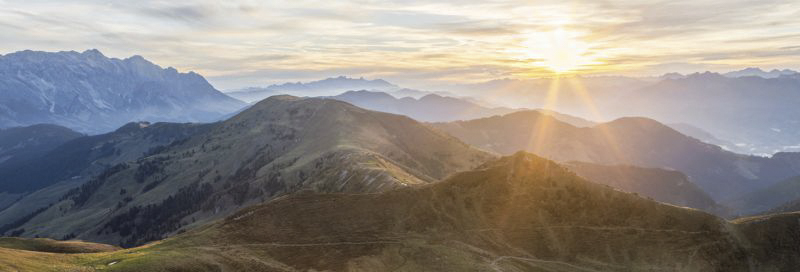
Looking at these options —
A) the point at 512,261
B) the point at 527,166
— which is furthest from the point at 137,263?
the point at 527,166

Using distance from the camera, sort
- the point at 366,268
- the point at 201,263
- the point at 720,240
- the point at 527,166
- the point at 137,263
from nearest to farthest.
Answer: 1. the point at 137,263
2. the point at 201,263
3. the point at 366,268
4. the point at 720,240
5. the point at 527,166

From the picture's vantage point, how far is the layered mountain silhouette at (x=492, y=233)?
429 ft

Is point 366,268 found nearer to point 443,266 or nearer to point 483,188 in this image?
point 443,266

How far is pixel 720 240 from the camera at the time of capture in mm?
147125

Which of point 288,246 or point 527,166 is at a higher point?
point 527,166

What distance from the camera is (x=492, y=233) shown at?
15475 centimetres

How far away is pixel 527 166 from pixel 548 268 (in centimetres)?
5074

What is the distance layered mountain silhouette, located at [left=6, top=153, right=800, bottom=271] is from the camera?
131m

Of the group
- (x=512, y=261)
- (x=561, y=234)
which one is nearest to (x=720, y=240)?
(x=561, y=234)

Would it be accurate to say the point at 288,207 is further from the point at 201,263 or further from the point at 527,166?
the point at 527,166

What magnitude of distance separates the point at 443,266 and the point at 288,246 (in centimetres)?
4413

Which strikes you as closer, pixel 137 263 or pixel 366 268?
pixel 137 263

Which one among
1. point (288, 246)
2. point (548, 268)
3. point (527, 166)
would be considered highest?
point (527, 166)

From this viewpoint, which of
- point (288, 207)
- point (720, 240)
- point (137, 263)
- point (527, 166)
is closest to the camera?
point (137, 263)
